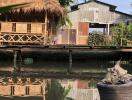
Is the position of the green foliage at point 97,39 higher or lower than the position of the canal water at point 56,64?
higher

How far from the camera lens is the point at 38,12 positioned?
20.4 metres

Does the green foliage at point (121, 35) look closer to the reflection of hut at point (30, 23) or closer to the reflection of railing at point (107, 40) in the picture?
the reflection of railing at point (107, 40)

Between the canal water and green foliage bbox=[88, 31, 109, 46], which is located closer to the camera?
Answer: the canal water

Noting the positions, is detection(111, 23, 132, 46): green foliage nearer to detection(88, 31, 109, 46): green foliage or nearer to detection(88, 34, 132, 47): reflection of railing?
detection(88, 34, 132, 47): reflection of railing

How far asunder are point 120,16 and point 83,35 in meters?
4.37

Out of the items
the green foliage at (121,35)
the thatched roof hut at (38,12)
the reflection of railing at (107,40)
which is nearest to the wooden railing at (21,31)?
the thatched roof hut at (38,12)

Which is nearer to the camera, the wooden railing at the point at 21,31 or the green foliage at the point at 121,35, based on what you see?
the wooden railing at the point at 21,31

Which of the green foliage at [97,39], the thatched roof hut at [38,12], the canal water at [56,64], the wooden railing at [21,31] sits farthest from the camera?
the green foliage at [97,39]

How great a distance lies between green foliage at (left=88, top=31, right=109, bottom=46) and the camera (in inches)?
1067

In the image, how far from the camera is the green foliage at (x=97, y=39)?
1067 inches

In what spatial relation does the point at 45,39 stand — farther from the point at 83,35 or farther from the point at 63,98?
the point at 83,35

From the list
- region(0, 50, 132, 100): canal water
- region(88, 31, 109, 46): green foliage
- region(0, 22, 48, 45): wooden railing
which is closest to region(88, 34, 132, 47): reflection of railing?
region(88, 31, 109, 46): green foliage

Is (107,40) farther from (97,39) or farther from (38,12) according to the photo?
(38,12)

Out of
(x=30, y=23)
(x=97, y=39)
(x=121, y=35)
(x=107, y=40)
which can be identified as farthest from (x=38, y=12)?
(x=97, y=39)
